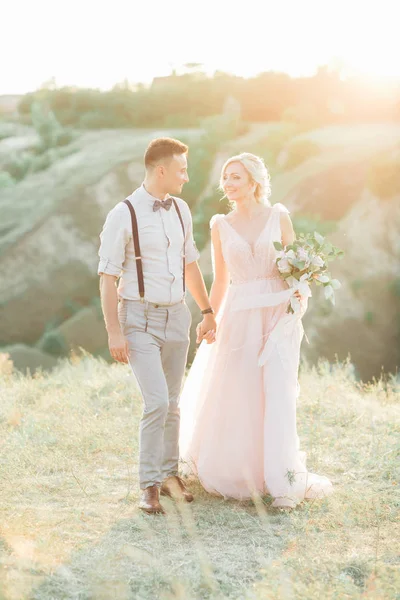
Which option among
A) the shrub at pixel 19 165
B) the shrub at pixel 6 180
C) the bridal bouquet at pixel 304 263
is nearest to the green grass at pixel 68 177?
the shrub at pixel 6 180

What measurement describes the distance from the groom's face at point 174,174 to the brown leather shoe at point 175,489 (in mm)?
1908

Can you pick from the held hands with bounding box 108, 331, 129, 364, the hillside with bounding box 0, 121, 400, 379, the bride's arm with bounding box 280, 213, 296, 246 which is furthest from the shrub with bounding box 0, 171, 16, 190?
the held hands with bounding box 108, 331, 129, 364

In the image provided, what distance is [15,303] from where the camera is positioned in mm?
52906

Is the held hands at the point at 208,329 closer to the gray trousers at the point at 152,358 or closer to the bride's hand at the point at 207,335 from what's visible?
the bride's hand at the point at 207,335

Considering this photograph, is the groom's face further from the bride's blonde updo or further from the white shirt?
the bride's blonde updo

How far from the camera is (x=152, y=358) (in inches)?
207

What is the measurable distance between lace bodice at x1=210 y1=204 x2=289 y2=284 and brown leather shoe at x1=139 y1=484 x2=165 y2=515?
1.57 m

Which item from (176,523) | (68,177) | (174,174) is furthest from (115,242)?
(68,177)

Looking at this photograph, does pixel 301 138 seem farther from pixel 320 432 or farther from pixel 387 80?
pixel 320 432

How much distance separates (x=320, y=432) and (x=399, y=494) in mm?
1748

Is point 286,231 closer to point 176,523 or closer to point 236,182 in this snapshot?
point 236,182

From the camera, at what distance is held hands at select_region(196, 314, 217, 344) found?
574 centimetres

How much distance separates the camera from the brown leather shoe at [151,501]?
17.3 ft

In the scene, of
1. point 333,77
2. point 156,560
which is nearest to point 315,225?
point 333,77
